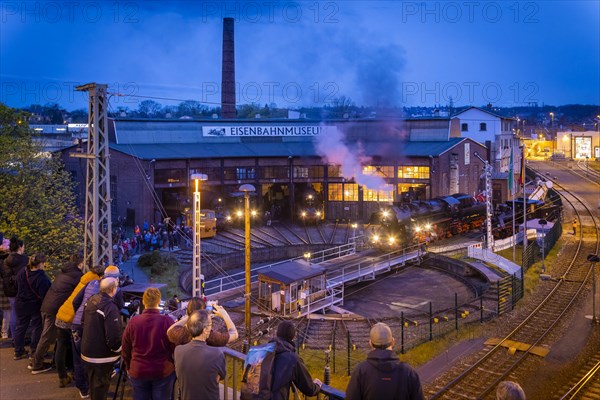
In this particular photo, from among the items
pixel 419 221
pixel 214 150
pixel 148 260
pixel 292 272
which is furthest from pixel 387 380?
pixel 214 150

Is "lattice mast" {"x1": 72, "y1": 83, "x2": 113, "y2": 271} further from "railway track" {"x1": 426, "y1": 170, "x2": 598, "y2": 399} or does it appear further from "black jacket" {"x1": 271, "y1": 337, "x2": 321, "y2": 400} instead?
"black jacket" {"x1": 271, "y1": 337, "x2": 321, "y2": 400}

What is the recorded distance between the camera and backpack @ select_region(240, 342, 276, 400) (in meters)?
4.80

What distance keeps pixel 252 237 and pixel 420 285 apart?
565 inches

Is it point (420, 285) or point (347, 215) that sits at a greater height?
point (347, 215)

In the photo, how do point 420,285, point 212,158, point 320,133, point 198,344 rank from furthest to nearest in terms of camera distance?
1. point 320,133
2. point 212,158
3. point 420,285
4. point 198,344

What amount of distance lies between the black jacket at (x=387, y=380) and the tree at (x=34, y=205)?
15.9m

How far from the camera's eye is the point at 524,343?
18750mm

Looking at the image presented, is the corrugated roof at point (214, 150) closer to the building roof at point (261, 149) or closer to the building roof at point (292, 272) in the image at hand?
the building roof at point (261, 149)

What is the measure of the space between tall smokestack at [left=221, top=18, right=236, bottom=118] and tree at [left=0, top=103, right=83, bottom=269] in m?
35.6

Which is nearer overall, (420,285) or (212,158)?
(420,285)

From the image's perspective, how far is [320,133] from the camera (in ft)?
164

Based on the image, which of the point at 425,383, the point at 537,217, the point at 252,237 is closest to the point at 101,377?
the point at 425,383

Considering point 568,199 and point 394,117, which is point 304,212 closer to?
point 394,117

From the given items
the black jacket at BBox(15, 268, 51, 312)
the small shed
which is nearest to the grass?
the small shed
